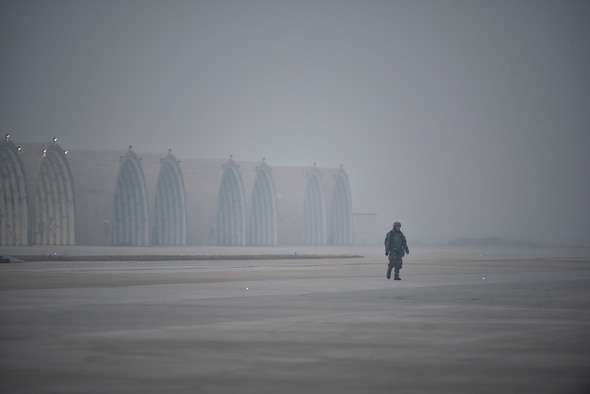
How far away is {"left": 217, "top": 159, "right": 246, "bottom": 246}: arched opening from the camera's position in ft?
389

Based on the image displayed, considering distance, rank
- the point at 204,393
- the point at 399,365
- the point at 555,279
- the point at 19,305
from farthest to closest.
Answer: the point at 555,279 < the point at 19,305 < the point at 399,365 < the point at 204,393

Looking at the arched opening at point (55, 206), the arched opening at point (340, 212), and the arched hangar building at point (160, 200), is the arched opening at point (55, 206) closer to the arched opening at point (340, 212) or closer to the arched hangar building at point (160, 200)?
the arched hangar building at point (160, 200)

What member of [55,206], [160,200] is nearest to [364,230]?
[160,200]

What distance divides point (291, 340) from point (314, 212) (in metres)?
119

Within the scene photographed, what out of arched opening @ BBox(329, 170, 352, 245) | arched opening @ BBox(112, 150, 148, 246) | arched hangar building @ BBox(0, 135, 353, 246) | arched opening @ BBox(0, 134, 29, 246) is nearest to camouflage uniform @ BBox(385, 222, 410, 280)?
arched hangar building @ BBox(0, 135, 353, 246)

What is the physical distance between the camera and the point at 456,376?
35.5ft

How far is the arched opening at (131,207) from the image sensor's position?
10222 centimetres

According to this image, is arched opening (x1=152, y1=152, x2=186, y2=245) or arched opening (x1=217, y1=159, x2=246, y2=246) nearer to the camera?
arched opening (x1=152, y1=152, x2=186, y2=245)

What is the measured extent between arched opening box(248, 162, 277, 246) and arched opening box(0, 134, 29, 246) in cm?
4017

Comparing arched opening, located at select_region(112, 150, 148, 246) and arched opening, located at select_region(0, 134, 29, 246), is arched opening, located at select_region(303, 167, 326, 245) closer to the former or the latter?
arched opening, located at select_region(112, 150, 148, 246)

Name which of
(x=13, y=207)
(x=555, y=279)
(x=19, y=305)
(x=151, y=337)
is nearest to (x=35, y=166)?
(x=13, y=207)

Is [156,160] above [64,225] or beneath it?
above

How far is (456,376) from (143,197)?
9334cm

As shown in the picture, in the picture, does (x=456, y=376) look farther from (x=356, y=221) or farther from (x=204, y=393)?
(x=356, y=221)
